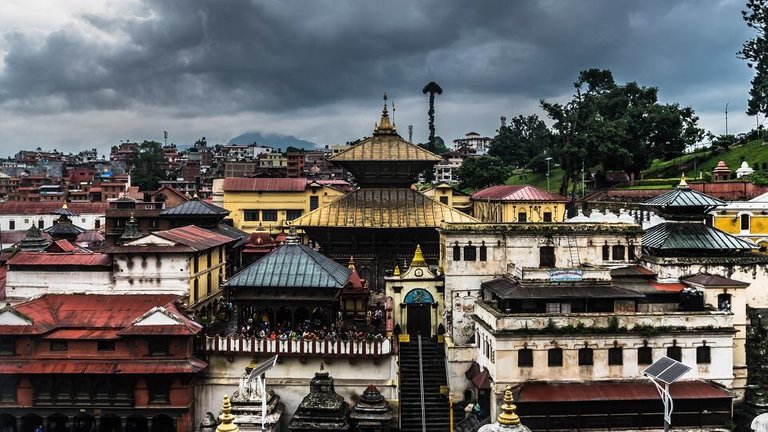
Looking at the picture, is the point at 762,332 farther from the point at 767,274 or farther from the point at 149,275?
the point at 149,275

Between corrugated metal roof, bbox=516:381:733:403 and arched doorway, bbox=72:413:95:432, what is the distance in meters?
21.9

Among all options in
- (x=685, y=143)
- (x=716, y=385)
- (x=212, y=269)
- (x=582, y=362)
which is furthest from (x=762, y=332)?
(x=685, y=143)

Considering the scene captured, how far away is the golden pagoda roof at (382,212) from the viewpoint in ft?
163

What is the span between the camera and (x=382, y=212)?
51125mm

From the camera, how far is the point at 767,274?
135 ft

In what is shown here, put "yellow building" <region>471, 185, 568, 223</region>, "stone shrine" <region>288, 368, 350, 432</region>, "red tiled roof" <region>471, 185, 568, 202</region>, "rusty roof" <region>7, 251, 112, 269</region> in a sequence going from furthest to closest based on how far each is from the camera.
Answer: "red tiled roof" <region>471, 185, 568, 202</region>
"yellow building" <region>471, 185, 568, 223</region>
"rusty roof" <region>7, 251, 112, 269</region>
"stone shrine" <region>288, 368, 350, 432</region>

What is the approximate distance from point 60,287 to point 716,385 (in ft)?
120

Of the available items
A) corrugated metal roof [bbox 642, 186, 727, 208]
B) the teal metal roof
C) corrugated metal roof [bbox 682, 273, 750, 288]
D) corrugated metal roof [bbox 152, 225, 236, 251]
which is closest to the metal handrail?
the teal metal roof

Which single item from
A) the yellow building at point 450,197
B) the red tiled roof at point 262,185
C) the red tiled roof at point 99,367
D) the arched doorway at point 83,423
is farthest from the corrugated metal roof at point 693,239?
the red tiled roof at point 262,185

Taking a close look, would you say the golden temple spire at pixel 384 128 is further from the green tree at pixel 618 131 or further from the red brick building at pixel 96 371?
the green tree at pixel 618 131

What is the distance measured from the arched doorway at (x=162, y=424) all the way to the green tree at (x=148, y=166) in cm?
11732

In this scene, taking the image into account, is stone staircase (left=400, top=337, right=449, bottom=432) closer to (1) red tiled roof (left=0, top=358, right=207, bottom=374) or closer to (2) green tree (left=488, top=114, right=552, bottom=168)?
(1) red tiled roof (left=0, top=358, right=207, bottom=374)

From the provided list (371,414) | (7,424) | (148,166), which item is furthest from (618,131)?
(148,166)

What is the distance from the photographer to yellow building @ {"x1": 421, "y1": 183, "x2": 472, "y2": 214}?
81.6 m
